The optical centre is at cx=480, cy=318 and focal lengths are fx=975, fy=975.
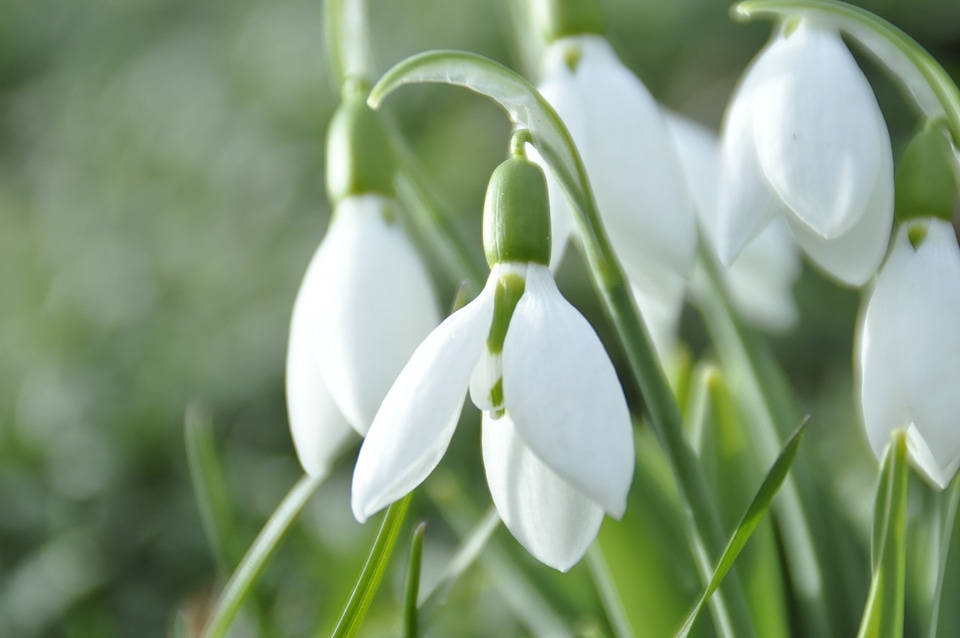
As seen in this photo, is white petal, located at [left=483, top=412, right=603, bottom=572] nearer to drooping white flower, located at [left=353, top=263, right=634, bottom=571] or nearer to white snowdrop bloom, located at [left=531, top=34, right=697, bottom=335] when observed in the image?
drooping white flower, located at [left=353, top=263, right=634, bottom=571]

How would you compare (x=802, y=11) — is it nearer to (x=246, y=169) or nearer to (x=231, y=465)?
(x=231, y=465)

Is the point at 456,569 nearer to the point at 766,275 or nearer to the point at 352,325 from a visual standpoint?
the point at 352,325

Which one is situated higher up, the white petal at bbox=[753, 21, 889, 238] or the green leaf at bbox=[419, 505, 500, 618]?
the white petal at bbox=[753, 21, 889, 238]

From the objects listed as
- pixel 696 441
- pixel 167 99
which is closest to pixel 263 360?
pixel 167 99

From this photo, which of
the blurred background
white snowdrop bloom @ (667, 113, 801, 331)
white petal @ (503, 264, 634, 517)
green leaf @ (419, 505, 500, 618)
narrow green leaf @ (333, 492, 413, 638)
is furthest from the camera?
the blurred background

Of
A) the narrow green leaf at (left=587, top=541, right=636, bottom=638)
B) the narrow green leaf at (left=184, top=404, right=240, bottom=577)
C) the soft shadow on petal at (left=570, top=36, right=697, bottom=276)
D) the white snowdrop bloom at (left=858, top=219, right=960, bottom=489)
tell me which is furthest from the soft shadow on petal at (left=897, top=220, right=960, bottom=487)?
the narrow green leaf at (left=184, top=404, right=240, bottom=577)

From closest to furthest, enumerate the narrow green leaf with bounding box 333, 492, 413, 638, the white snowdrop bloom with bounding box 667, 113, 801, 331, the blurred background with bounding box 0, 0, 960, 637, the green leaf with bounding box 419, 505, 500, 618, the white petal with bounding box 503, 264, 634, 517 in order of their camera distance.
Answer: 1. the white petal with bounding box 503, 264, 634, 517
2. the narrow green leaf with bounding box 333, 492, 413, 638
3. the green leaf with bounding box 419, 505, 500, 618
4. the white snowdrop bloom with bounding box 667, 113, 801, 331
5. the blurred background with bounding box 0, 0, 960, 637

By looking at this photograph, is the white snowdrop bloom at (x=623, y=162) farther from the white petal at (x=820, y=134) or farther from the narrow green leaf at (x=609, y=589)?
the narrow green leaf at (x=609, y=589)
